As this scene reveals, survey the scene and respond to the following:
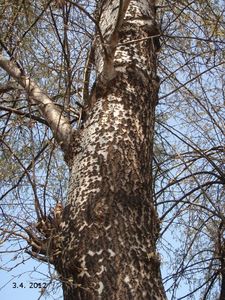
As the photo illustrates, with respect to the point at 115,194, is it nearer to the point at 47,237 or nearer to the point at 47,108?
the point at 47,237

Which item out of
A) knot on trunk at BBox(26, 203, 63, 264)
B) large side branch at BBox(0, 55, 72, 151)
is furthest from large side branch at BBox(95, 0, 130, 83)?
knot on trunk at BBox(26, 203, 63, 264)

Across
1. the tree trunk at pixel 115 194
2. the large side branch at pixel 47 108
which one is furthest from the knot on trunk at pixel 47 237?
the large side branch at pixel 47 108

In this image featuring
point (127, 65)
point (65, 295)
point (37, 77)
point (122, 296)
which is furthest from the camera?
point (37, 77)

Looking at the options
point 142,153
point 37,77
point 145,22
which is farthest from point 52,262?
point 37,77

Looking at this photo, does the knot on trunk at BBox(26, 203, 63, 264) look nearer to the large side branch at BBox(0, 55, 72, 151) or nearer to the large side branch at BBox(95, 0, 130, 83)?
the large side branch at BBox(0, 55, 72, 151)

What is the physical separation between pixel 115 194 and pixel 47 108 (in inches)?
25.8

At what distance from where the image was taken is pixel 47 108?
1990mm

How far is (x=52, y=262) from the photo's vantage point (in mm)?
1488

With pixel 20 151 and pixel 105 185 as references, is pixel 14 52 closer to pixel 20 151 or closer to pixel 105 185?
pixel 20 151

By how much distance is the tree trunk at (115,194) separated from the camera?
4.35 ft

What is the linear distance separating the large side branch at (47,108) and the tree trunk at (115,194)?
0.34 feet

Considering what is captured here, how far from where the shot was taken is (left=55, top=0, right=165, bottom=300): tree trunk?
1327 millimetres

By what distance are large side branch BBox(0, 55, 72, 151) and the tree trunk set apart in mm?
105

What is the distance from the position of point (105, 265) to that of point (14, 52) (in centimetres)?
130
